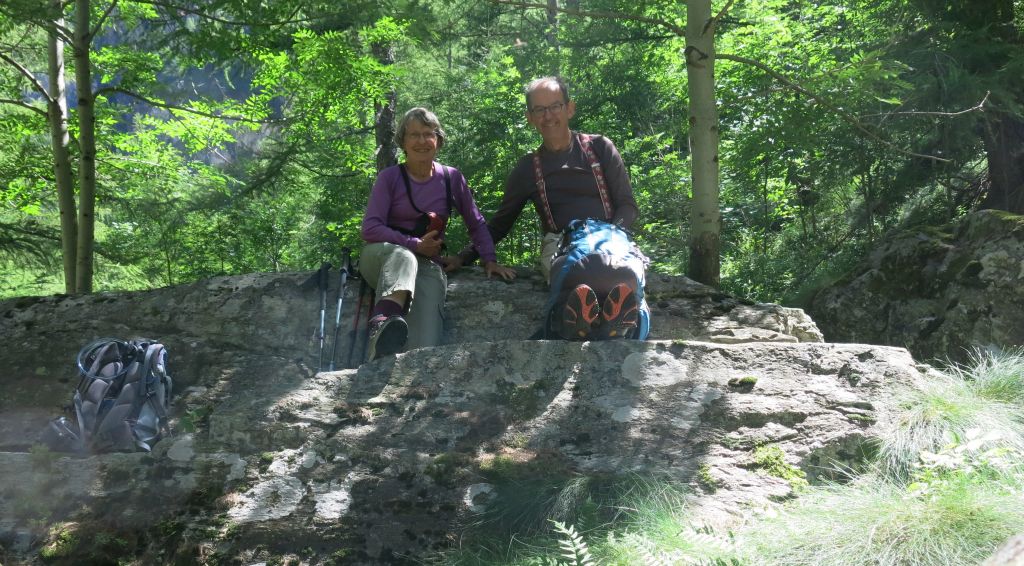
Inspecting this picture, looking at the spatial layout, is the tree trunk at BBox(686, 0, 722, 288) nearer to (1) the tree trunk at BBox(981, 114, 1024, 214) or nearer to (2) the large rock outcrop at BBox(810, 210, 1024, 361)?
(2) the large rock outcrop at BBox(810, 210, 1024, 361)

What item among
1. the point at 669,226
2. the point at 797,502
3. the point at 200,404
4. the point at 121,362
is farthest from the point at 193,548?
the point at 669,226

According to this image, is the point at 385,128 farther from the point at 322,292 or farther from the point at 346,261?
the point at 322,292

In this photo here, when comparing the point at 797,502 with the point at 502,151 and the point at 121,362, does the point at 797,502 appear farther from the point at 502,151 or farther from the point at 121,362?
the point at 502,151

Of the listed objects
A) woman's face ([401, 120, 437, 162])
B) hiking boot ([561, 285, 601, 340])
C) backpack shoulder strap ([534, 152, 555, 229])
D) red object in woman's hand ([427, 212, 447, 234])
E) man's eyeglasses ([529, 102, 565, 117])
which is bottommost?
hiking boot ([561, 285, 601, 340])

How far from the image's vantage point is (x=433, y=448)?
144 inches

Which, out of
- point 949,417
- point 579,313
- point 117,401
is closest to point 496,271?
point 579,313

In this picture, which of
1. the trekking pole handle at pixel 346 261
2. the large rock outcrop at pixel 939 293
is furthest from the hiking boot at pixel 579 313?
the large rock outcrop at pixel 939 293

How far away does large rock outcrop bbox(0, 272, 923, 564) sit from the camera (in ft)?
10.5

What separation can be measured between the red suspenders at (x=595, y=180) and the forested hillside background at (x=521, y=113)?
1.00m

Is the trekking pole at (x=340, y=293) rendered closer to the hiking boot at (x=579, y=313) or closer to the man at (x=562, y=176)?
the man at (x=562, y=176)

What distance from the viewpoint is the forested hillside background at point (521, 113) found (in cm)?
718

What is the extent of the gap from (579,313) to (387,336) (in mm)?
1066

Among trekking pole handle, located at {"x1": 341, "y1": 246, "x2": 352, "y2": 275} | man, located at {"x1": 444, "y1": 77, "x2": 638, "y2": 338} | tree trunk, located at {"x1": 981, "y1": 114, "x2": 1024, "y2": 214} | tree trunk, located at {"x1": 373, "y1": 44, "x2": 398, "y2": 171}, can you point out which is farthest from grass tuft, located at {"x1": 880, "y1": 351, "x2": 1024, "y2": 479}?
tree trunk, located at {"x1": 373, "y1": 44, "x2": 398, "y2": 171}

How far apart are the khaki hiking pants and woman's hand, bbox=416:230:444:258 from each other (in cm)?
8
